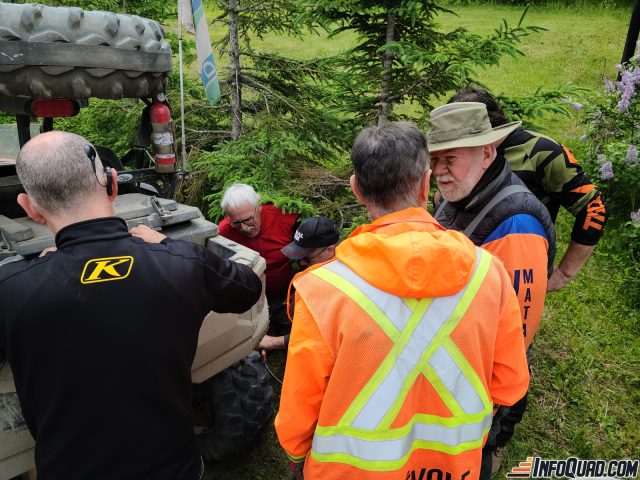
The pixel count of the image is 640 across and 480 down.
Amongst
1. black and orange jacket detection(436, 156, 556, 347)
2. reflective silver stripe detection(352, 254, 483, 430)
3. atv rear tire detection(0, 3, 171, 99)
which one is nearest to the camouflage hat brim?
black and orange jacket detection(436, 156, 556, 347)

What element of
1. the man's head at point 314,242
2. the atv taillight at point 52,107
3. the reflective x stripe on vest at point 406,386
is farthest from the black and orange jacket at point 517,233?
the atv taillight at point 52,107

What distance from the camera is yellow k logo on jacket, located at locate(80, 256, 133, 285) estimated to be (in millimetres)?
1568

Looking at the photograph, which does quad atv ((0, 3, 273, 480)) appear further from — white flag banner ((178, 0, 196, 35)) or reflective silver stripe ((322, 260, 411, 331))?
reflective silver stripe ((322, 260, 411, 331))

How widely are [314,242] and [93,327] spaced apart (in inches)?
84.1

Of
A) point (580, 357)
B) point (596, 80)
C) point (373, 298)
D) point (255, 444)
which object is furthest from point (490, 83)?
point (373, 298)

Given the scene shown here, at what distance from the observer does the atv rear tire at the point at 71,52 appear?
213 cm

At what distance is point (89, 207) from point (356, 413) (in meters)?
1.14

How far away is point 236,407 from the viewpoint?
3061 millimetres

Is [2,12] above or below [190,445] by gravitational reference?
above

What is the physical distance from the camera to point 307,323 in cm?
162

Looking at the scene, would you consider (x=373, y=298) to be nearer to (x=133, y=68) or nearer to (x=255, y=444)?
(x=133, y=68)

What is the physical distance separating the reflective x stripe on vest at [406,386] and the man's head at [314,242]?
6.26 feet

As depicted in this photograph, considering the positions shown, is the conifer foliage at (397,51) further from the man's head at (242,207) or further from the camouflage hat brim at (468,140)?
the man's head at (242,207)

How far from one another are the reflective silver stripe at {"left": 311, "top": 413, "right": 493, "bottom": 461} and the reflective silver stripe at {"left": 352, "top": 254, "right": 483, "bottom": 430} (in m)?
0.07
